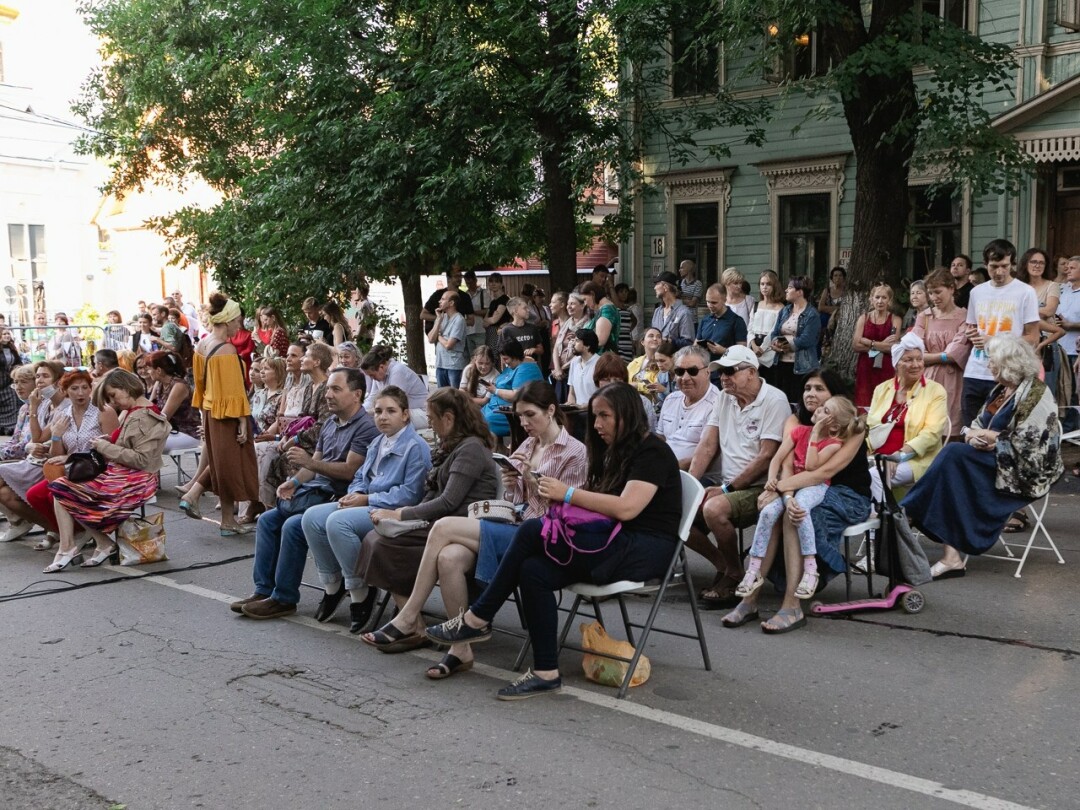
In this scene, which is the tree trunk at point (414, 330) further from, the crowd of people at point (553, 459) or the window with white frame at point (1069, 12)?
the window with white frame at point (1069, 12)

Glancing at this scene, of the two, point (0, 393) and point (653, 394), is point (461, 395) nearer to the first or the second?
point (653, 394)

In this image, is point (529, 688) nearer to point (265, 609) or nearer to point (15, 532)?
point (265, 609)

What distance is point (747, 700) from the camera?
17.8 ft

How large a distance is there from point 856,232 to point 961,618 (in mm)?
7400

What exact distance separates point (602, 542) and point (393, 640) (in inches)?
58.1

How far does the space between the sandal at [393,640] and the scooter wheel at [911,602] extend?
2805 millimetres

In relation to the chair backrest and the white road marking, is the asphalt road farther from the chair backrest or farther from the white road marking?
the chair backrest

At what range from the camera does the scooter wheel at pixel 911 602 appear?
6.75 meters

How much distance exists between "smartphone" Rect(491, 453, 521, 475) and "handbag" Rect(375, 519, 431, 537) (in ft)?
1.86

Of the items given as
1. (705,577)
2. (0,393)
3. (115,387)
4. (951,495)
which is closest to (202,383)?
(115,387)

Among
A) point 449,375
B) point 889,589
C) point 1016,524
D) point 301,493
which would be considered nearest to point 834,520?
point 889,589

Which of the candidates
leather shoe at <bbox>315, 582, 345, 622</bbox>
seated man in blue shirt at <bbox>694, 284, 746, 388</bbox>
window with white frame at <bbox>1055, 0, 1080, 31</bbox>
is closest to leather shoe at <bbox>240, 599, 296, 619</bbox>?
leather shoe at <bbox>315, 582, 345, 622</bbox>

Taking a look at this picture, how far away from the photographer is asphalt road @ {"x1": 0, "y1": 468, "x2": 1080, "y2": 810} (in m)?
4.47

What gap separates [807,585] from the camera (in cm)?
648
